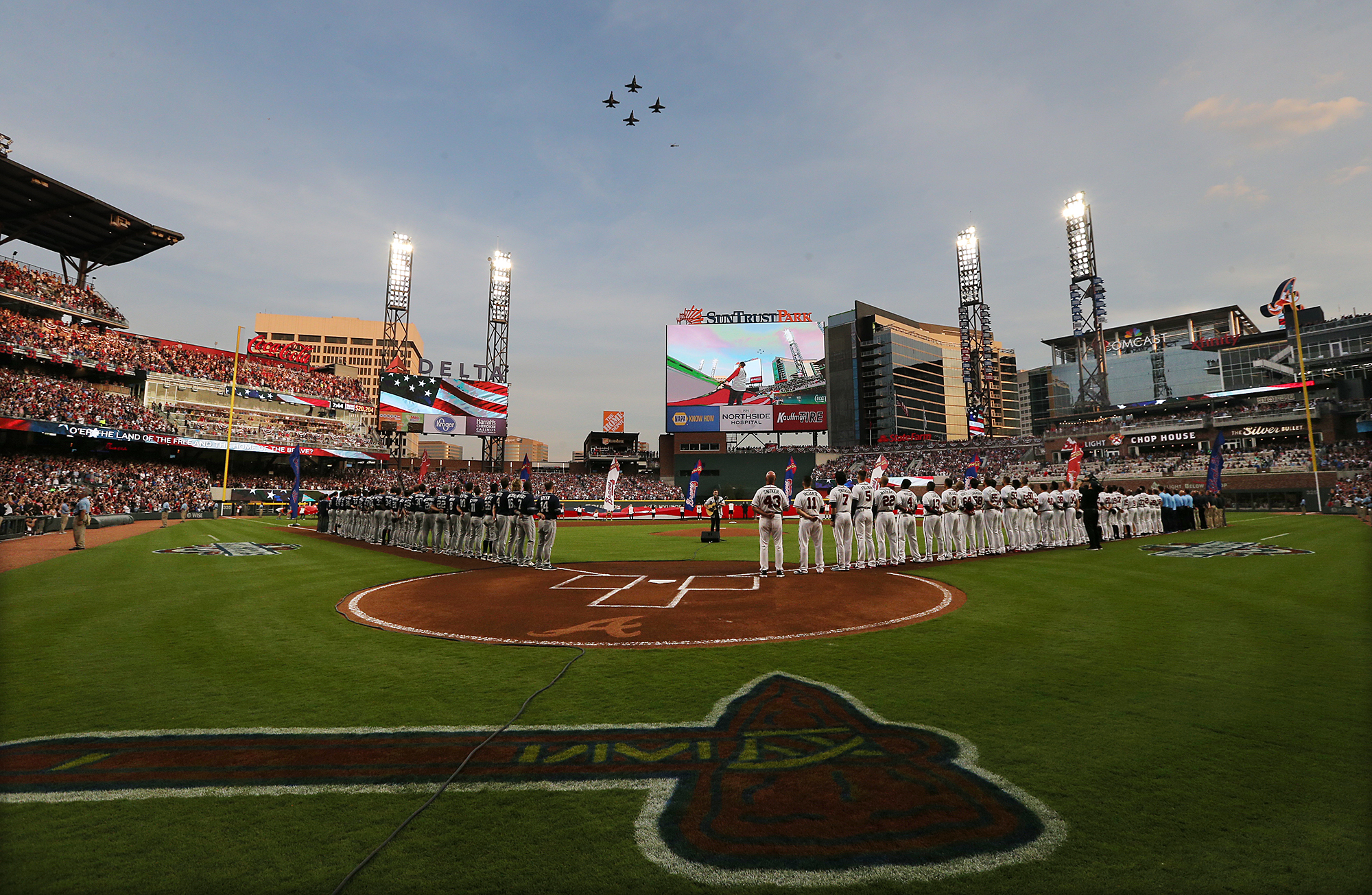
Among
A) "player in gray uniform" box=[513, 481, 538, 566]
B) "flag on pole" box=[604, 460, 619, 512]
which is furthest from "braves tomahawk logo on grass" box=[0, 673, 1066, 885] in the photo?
"flag on pole" box=[604, 460, 619, 512]

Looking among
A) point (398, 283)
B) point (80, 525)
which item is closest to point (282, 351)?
point (398, 283)

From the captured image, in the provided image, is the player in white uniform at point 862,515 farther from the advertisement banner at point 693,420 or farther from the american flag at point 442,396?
the american flag at point 442,396

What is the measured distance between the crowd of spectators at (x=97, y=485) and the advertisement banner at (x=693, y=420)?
39477 mm

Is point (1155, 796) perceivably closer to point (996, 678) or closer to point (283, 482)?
point (996, 678)

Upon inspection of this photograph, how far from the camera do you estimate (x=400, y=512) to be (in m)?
22.2

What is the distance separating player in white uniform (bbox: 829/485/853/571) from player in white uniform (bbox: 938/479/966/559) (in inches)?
144

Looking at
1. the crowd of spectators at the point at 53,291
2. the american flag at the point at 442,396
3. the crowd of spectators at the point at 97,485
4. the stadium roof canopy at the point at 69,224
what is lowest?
the crowd of spectators at the point at 97,485

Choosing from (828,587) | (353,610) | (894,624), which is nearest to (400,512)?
(353,610)

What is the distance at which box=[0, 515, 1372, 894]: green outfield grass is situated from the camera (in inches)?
117

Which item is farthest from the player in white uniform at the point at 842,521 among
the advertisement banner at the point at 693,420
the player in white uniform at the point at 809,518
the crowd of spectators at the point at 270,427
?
the crowd of spectators at the point at 270,427

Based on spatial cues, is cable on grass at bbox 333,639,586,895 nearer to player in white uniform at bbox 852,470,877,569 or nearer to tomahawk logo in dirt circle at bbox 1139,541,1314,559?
player in white uniform at bbox 852,470,877,569

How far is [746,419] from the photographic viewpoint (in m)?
61.8

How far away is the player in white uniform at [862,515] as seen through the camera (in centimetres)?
1518

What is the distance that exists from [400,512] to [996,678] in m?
21.4
